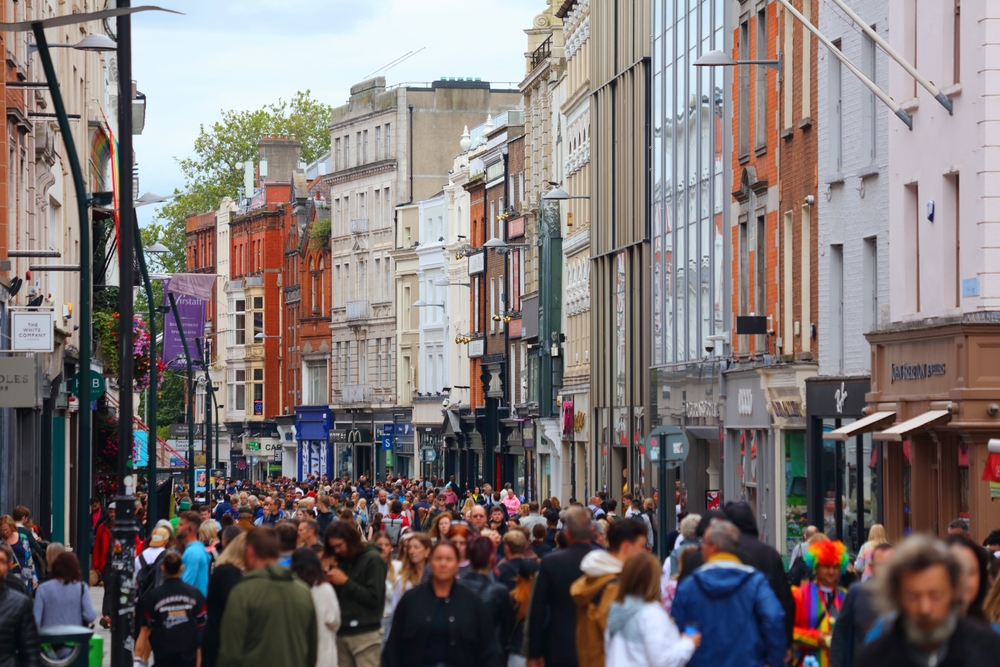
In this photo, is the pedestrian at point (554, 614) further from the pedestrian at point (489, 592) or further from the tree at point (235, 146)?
the tree at point (235, 146)

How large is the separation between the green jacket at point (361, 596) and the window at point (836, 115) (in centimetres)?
1799

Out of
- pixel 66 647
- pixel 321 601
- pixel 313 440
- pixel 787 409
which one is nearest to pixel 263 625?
pixel 321 601

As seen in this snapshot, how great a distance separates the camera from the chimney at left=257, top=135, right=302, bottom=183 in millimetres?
108750

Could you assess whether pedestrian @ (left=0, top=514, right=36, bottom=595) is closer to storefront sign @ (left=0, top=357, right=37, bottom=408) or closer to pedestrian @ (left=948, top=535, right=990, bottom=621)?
storefront sign @ (left=0, top=357, right=37, bottom=408)

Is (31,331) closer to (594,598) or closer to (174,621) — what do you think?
(174,621)

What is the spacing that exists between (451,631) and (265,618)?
110cm

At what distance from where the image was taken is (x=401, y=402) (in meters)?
91.4

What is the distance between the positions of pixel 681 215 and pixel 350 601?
A: 31.6 meters

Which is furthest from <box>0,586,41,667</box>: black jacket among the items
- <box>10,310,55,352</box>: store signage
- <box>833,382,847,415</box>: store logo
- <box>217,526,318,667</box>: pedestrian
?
<box>833,382,847,415</box>: store logo

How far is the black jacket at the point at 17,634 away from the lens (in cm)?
1159

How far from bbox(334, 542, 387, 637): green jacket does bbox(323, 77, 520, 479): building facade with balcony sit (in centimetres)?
7704

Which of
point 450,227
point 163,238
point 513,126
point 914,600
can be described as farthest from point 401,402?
point 914,600

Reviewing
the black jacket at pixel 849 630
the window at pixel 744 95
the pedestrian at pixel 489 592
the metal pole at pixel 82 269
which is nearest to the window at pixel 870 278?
the window at pixel 744 95

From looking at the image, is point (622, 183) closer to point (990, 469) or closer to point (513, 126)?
point (513, 126)
